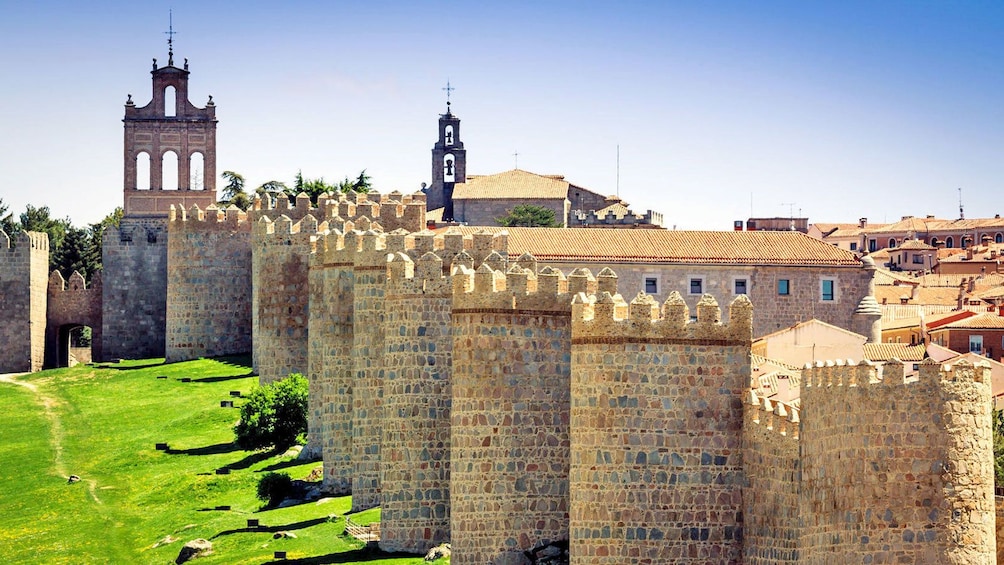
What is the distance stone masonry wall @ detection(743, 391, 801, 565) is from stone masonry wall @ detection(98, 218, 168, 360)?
153 feet

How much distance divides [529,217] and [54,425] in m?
42.9

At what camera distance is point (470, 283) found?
115 feet

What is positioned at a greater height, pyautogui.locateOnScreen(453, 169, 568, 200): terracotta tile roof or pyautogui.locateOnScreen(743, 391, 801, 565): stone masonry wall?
pyautogui.locateOnScreen(453, 169, 568, 200): terracotta tile roof

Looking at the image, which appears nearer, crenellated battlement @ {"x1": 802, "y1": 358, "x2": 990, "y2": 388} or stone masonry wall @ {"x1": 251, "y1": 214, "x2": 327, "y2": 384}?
crenellated battlement @ {"x1": 802, "y1": 358, "x2": 990, "y2": 388}

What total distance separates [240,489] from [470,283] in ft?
57.5

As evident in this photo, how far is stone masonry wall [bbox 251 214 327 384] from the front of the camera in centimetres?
5381

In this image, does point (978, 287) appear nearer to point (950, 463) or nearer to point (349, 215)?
point (349, 215)

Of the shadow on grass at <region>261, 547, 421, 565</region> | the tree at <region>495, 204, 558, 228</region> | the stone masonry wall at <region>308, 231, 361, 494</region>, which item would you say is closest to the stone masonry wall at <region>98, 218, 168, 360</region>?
the tree at <region>495, 204, 558, 228</region>

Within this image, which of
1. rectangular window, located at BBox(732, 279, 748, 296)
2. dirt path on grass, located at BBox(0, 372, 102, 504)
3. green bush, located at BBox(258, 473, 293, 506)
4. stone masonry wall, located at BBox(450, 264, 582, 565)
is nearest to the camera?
stone masonry wall, located at BBox(450, 264, 582, 565)

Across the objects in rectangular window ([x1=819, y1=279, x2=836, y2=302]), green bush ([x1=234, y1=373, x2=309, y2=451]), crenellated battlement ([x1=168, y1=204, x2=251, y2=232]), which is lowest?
green bush ([x1=234, y1=373, x2=309, y2=451])

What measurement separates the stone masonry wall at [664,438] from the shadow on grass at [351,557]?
21.0ft

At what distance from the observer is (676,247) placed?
246 ft

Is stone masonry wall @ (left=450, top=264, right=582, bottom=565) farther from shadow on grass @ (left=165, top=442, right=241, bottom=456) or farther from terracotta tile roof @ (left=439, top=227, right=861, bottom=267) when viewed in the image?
terracotta tile roof @ (left=439, top=227, right=861, bottom=267)

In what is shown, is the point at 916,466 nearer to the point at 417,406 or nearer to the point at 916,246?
the point at 417,406
